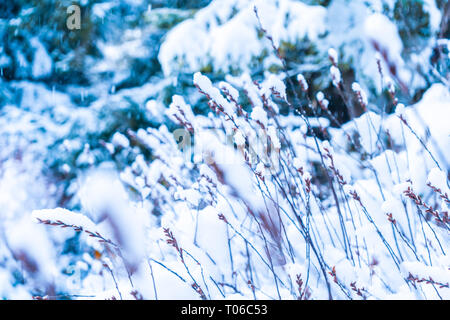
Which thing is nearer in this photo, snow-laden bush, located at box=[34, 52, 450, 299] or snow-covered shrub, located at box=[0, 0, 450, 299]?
snow-laden bush, located at box=[34, 52, 450, 299]

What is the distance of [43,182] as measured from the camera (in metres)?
3.61

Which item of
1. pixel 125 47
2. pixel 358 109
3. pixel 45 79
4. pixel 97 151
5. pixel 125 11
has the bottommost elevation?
pixel 97 151

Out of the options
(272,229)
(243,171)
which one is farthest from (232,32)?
(272,229)

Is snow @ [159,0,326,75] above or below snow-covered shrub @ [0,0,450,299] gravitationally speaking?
above

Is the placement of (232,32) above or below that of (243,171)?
above

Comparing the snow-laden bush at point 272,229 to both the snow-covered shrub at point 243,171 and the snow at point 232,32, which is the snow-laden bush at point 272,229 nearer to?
the snow-covered shrub at point 243,171

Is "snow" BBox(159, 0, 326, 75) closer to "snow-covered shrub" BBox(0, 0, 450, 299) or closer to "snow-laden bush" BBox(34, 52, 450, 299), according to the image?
"snow-covered shrub" BBox(0, 0, 450, 299)

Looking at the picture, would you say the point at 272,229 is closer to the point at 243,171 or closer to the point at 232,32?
the point at 243,171

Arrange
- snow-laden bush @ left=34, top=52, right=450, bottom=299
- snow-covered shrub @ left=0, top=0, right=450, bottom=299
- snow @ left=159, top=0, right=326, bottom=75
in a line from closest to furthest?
snow-laden bush @ left=34, top=52, right=450, bottom=299
snow-covered shrub @ left=0, top=0, right=450, bottom=299
snow @ left=159, top=0, right=326, bottom=75

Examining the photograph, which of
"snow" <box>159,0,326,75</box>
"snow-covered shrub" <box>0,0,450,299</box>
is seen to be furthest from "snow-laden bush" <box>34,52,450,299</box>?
"snow" <box>159,0,326,75</box>
